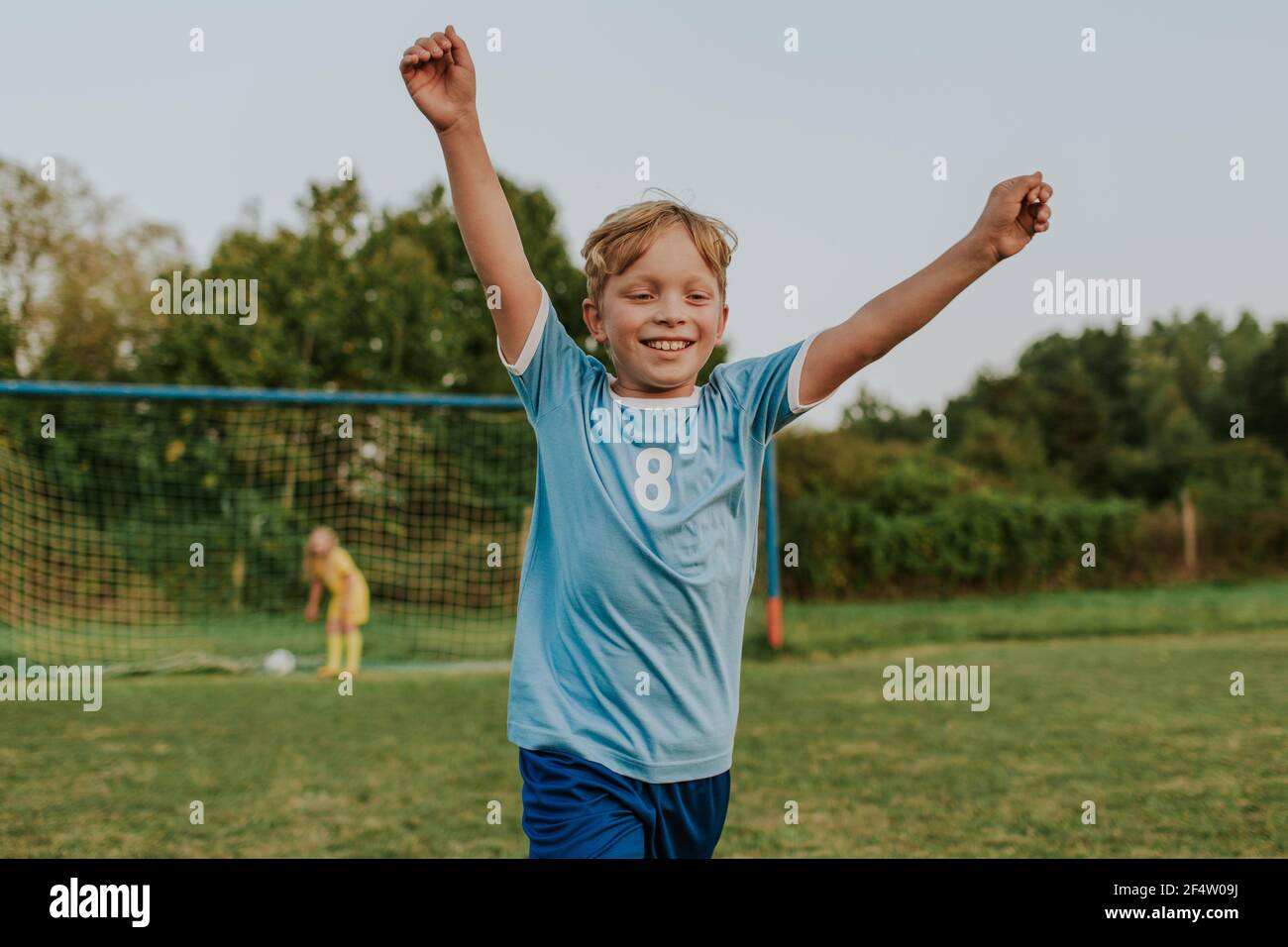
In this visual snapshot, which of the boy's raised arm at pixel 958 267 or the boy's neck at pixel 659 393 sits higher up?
the boy's raised arm at pixel 958 267

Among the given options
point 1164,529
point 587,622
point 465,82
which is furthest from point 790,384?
point 1164,529

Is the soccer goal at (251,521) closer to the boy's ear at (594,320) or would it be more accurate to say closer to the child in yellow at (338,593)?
the child in yellow at (338,593)

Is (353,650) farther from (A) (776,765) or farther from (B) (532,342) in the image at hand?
(B) (532,342)

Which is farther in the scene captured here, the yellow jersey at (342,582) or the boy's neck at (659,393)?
the yellow jersey at (342,582)

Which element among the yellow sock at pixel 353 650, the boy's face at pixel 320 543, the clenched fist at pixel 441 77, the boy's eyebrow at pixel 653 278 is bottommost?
the yellow sock at pixel 353 650

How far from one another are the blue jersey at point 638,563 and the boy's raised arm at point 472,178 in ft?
0.16

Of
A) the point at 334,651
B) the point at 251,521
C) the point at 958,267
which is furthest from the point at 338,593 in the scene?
the point at 958,267

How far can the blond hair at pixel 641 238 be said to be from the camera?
2.18 metres

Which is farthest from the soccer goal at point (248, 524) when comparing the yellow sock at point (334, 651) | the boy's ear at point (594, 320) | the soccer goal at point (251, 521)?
the boy's ear at point (594, 320)

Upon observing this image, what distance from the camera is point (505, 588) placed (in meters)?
12.2

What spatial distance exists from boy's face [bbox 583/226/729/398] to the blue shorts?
0.76 m

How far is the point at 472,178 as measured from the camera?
2.13 meters

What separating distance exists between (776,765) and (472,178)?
487cm
